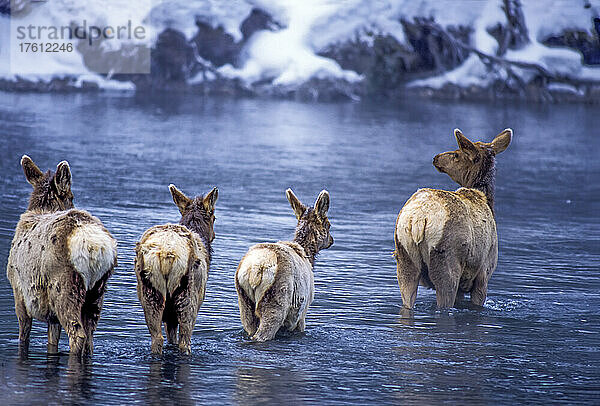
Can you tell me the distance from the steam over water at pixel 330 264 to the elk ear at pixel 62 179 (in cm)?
125

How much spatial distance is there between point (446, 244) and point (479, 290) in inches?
34.8

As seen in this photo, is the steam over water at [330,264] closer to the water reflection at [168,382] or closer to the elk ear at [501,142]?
the water reflection at [168,382]

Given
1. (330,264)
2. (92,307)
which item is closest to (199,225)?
(92,307)

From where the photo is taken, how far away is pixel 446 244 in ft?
28.6

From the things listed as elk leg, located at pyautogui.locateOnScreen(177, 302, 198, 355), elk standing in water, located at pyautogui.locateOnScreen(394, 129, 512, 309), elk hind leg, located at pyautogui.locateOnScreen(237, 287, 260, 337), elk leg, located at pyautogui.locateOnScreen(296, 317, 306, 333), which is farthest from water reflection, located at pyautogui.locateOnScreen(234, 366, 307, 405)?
elk standing in water, located at pyautogui.locateOnScreen(394, 129, 512, 309)

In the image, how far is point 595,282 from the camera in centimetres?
1093

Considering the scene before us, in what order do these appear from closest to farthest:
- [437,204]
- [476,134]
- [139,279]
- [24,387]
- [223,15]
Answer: [24,387], [139,279], [437,204], [476,134], [223,15]

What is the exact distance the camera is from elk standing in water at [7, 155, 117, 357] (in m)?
6.85

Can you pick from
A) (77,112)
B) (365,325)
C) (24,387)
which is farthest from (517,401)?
(77,112)

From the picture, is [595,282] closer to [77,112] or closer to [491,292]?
[491,292]

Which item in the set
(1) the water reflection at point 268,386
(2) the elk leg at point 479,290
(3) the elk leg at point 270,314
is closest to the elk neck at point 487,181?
(2) the elk leg at point 479,290

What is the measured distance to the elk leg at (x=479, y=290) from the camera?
9.25m

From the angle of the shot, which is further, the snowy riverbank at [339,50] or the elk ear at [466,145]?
the snowy riverbank at [339,50]

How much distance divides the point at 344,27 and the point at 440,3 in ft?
15.4
